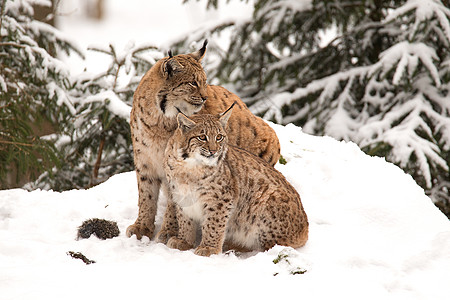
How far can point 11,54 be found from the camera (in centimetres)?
766

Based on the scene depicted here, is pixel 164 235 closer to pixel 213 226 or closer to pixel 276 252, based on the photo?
pixel 213 226

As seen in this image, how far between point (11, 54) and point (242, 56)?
3979 millimetres

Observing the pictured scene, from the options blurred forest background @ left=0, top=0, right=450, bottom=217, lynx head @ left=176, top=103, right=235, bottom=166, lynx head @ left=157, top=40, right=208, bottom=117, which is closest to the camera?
lynx head @ left=176, top=103, right=235, bottom=166

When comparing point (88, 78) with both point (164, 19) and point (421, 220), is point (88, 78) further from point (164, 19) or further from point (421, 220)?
point (164, 19)

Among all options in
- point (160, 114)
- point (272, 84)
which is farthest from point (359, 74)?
point (160, 114)

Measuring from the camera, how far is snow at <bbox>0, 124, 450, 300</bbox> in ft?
11.9

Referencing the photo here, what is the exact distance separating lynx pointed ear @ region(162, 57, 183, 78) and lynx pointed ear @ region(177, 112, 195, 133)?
1.65ft

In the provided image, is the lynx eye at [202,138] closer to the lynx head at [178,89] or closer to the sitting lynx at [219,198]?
the sitting lynx at [219,198]

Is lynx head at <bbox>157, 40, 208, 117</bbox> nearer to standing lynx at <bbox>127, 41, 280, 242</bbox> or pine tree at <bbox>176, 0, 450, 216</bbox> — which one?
standing lynx at <bbox>127, 41, 280, 242</bbox>

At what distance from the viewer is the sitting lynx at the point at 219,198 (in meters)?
4.44

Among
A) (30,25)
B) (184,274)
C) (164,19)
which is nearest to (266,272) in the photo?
(184,274)

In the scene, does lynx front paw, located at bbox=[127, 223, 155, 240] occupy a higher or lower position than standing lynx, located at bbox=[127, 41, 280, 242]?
lower

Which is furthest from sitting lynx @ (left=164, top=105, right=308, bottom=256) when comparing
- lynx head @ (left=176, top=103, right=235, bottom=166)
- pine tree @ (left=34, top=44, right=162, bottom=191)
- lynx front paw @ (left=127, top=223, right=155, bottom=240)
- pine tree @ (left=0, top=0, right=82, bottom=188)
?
pine tree @ (left=34, top=44, right=162, bottom=191)

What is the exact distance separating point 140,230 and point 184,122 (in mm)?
1144
